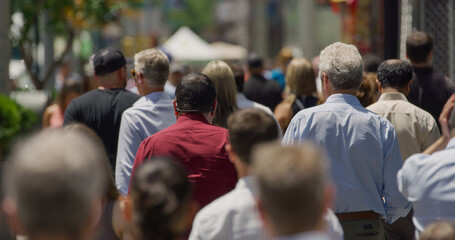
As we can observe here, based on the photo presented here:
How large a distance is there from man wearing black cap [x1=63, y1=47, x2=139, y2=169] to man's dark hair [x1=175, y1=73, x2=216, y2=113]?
1535 millimetres

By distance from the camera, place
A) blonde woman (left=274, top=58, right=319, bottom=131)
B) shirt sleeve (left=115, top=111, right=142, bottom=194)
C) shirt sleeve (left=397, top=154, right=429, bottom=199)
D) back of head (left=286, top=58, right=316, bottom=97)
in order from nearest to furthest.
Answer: shirt sleeve (left=397, top=154, right=429, bottom=199)
shirt sleeve (left=115, top=111, right=142, bottom=194)
blonde woman (left=274, top=58, right=319, bottom=131)
back of head (left=286, top=58, right=316, bottom=97)

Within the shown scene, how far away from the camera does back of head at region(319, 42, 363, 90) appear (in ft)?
16.8

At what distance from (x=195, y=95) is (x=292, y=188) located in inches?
113

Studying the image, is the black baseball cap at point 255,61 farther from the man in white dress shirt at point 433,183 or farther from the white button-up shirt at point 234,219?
the white button-up shirt at point 234,219

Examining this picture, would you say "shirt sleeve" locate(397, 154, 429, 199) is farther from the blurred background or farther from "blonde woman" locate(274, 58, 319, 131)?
the blurred background

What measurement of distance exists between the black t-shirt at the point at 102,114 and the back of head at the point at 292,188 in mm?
4307

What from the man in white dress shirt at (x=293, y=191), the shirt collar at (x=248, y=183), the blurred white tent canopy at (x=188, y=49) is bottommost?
the blurred white tent canopy at (x=188, y=49)

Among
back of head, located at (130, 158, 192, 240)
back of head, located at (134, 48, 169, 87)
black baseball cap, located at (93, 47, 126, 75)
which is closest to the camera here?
back of head, located at (130, 158, 192, 240)

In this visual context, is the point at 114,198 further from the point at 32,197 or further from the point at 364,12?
the point at 364,12

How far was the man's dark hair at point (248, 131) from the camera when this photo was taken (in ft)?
11.5

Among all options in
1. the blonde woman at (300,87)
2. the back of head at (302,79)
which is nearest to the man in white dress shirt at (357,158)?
the blonde woman at (300,87)

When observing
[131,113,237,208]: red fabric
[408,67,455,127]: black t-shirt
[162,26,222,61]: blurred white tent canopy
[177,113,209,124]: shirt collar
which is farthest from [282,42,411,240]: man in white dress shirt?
[162,26,222,61]: blurred white tent canopy

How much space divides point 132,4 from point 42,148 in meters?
16.8

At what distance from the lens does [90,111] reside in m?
6.68
